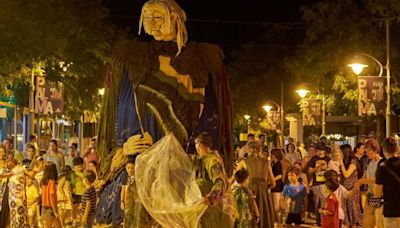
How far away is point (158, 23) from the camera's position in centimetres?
491

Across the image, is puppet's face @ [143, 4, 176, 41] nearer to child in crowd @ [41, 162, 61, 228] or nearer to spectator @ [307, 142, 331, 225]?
child in crowd @ [41, 162, 61, 228]

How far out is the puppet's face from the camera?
486 cm

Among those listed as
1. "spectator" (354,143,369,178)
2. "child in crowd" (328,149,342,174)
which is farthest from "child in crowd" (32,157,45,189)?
"spectator" (354,143,369,178)

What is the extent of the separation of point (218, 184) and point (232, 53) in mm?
51932

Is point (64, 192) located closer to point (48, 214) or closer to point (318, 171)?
point (48, 214)

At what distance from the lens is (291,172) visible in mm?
16391

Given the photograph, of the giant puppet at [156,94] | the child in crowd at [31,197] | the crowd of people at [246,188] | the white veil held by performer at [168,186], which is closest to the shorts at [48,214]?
the crowd of people at [246,188]

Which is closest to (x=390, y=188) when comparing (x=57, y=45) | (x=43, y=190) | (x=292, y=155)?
(x=43, y=190)

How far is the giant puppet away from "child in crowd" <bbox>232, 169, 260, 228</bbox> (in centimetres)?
684

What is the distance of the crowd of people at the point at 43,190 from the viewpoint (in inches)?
504

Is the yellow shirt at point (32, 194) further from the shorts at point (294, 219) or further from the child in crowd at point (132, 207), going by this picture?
the child in crowd at point (132, 207)

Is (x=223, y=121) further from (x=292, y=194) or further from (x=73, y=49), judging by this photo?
(x=73, y=49)

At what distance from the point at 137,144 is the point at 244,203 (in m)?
7.23

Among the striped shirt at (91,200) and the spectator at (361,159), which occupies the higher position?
the spectator at (361,159)
